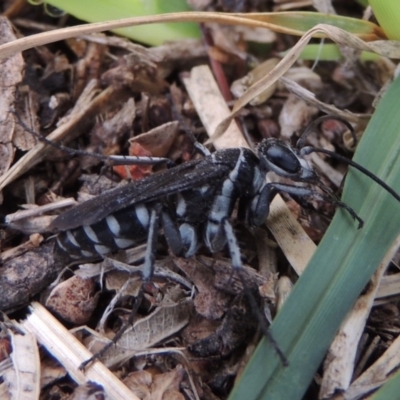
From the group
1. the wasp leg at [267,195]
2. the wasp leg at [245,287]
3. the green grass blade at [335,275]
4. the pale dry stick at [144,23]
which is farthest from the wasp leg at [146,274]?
the pale dry stick at [144,23]

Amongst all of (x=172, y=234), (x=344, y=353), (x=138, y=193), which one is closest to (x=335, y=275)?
(x=344, y=353)

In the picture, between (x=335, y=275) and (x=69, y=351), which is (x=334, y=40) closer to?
(x=335, y=275)

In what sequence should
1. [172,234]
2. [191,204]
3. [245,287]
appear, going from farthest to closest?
1. [191,204]
2. [172,234]
3. [245,287]

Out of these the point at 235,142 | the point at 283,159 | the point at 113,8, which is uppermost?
the point at 113,8

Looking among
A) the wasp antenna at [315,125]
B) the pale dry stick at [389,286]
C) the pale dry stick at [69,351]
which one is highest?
the wasp antenna at [315,125]

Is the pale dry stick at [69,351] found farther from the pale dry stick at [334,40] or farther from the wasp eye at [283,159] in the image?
the pale dry stick at [334,40]

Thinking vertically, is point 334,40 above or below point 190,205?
above

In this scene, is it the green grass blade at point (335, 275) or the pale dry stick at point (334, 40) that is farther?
the pale dry stick at point (334, 40)
